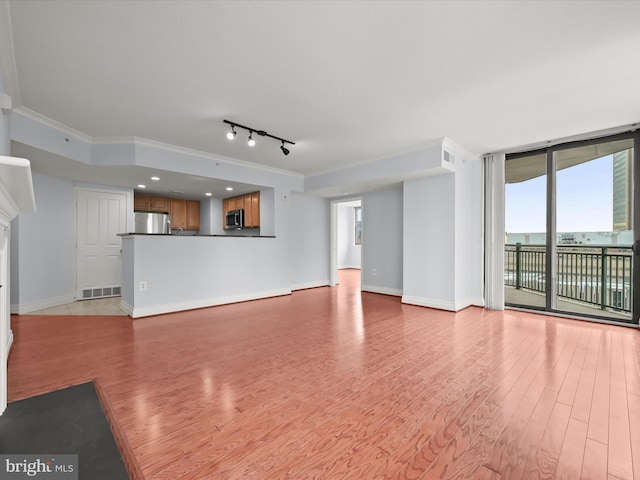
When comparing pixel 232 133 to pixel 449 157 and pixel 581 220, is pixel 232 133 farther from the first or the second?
pixel 581 220

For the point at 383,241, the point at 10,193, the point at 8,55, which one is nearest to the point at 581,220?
the point at 383,241

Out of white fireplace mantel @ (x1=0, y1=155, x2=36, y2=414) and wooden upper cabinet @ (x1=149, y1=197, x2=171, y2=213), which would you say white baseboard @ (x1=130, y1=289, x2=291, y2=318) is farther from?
wooden upper cabinet @ (x1=149, y1=197, x2=171, y2=213)

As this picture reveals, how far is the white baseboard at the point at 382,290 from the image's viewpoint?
590 cm

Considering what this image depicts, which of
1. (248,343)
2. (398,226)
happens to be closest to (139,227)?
(248,343)

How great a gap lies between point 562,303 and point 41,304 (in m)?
8.32

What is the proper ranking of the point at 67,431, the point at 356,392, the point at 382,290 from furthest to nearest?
the point at 382,290 → the point at 356,392 → the point at 67,431

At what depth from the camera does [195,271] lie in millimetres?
4809

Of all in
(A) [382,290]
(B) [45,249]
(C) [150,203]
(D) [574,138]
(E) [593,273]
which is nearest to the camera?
(D) [574,138]

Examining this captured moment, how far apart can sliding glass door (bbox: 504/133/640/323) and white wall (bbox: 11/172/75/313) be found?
7.54 m

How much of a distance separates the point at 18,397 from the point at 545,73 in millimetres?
4848

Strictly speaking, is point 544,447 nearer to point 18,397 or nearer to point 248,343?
point 248,343

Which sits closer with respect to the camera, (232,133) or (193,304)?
(232,133)

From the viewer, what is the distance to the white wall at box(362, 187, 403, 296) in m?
5.89

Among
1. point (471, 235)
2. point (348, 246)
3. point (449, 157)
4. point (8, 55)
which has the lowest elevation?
point (348, 246)
